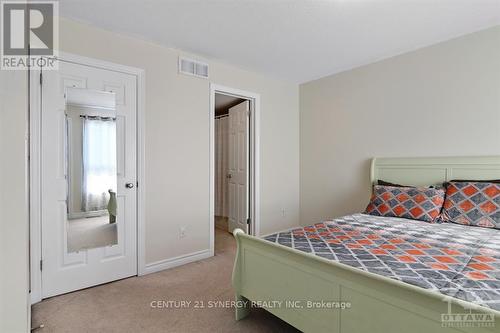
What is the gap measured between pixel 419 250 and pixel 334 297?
679 millimetres

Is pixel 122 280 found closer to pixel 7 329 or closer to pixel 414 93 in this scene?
pixel 7 329

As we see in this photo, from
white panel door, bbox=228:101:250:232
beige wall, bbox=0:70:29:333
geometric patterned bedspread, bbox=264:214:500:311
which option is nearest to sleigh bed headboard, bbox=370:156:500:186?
geometric patterned bedspread, bbox=264:214:500:311

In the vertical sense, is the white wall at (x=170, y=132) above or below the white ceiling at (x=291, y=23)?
below

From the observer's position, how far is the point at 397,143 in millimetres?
3057

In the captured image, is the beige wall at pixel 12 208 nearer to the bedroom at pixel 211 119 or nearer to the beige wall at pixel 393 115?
the bedroom at pixel 211 119

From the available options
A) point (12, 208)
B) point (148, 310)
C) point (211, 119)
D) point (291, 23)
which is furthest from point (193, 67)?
point (148, 310)

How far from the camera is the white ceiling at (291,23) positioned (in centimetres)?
210

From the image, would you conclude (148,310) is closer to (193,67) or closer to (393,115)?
(193,67)

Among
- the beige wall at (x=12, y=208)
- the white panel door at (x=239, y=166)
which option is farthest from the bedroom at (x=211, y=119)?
the white panel door at (x=239, y=166)

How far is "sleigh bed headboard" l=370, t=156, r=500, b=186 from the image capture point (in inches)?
95.7

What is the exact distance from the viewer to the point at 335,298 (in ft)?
4.41

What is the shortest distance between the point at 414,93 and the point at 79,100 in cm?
347

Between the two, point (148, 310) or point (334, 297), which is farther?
point (148, 310)

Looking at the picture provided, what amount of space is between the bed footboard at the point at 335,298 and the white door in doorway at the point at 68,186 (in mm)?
1365
